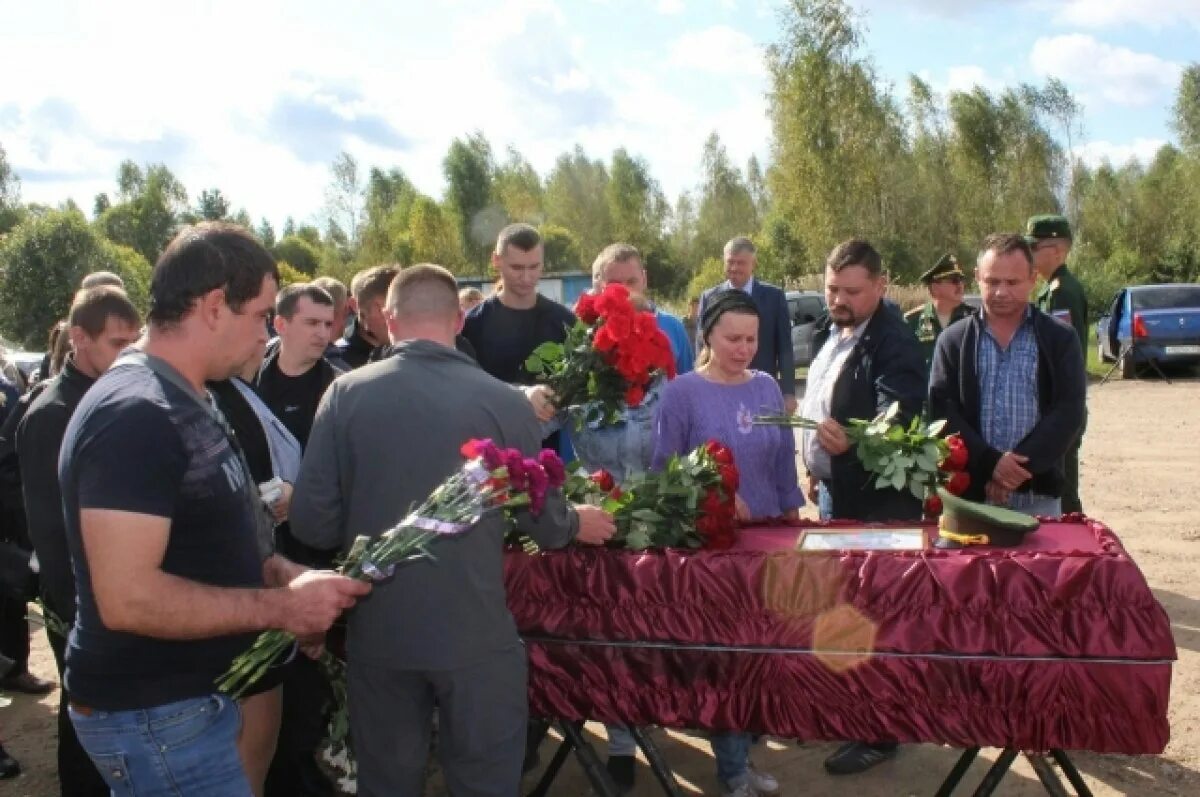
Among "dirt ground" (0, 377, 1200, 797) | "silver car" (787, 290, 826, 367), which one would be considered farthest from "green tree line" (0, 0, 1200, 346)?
"dirt ground" (0, 377, 1200, 797)

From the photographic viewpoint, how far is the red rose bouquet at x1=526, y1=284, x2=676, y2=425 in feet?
11.3

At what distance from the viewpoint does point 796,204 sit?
1104 inches

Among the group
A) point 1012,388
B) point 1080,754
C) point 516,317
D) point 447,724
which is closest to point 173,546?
point 447,724

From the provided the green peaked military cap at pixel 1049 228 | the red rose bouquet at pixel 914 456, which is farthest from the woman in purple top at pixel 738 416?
the green peaked military cap at pixel 1049 228

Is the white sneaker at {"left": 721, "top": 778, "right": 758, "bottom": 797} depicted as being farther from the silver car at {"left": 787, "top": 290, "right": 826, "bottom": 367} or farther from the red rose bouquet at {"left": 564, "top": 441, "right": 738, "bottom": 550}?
the silver car at {"left": 787, "top": 290, "right": 826, "bottom": 367}

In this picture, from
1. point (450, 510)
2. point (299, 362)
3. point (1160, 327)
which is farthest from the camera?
point (1160, 327)

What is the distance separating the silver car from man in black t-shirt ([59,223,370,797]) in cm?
1679

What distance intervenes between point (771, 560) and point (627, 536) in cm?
49

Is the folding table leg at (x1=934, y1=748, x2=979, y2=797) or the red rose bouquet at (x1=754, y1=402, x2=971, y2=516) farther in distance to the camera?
the red rose bouquet at (x1=754, y1=402, x2=971, y2=516)

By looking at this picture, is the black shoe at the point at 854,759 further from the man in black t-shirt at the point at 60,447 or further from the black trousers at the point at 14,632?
the black trousers at the point at 14,632

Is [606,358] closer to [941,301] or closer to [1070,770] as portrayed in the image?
[1070,770]

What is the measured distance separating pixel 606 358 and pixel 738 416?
761 millimetres

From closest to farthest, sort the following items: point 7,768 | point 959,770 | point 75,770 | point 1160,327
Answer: point 959,770
point 75,770
point 7,768
point 1160,327

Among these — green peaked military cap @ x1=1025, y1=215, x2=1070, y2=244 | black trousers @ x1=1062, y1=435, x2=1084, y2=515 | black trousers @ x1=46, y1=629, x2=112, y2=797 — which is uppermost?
green peaked military cap @ x1=1025, y1=215, x2=1070, y2=244
